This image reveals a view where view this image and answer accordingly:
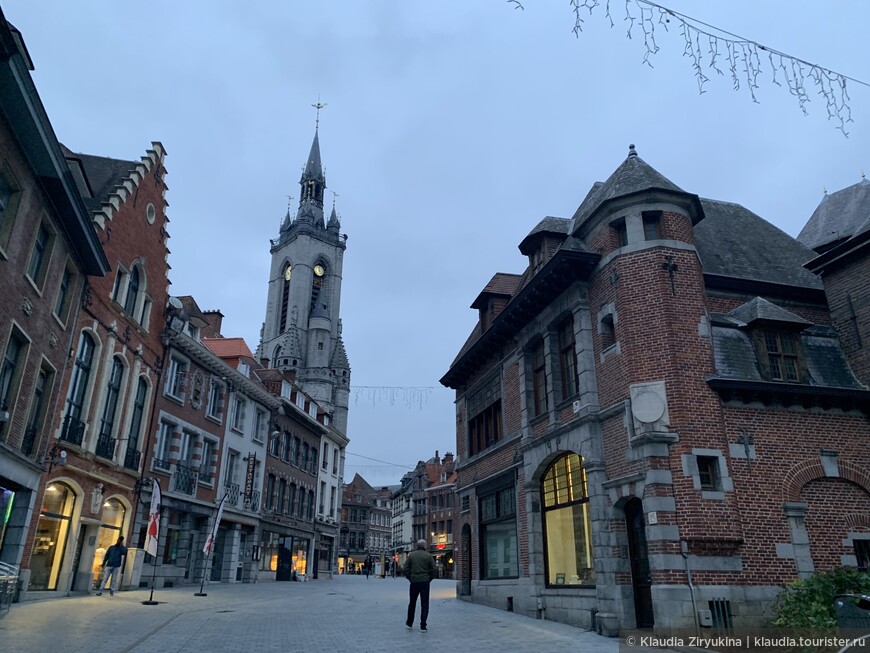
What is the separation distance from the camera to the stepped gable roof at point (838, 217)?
62.6 feet

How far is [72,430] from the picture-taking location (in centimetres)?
1759

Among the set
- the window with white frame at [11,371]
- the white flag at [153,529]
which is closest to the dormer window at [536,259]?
the white flag at [153,529]

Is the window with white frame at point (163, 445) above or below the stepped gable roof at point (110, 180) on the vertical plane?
below

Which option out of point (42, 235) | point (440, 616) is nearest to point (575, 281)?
point (440, 616)

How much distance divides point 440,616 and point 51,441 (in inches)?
442

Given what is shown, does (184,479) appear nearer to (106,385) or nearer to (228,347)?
(106,385)

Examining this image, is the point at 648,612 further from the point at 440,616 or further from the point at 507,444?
the point at 507,444

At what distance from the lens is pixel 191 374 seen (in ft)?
86.1

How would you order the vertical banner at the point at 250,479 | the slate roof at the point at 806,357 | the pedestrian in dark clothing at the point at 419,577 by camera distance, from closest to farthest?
the pedestrian in dark clothing at the point at 419,577, the slate roof at the point at 806,357, the vertical banner at the point at 250,479

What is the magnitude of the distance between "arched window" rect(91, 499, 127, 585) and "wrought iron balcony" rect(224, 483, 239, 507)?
845cm

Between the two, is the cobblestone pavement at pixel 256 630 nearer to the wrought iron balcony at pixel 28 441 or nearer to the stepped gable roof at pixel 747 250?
the wrought iron balcony at pixel 28 441

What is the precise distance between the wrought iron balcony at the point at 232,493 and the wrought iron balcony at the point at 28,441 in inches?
588

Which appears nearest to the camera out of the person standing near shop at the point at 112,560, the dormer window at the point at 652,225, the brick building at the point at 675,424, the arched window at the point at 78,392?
the brick building at the point at 675,424

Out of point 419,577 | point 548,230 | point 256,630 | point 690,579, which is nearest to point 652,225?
point 548,230
